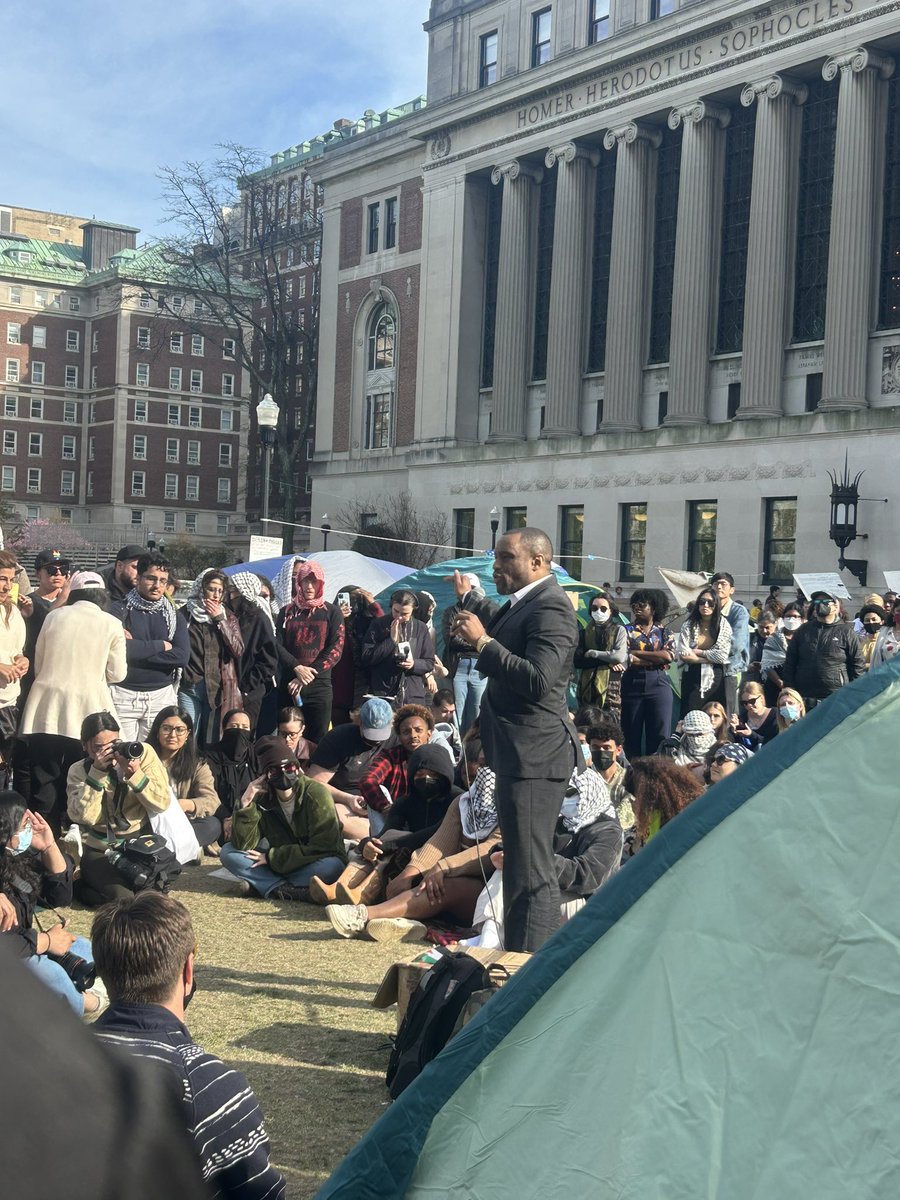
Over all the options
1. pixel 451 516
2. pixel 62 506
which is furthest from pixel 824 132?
pixel 62 506

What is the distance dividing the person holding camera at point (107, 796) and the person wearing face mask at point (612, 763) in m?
3.09

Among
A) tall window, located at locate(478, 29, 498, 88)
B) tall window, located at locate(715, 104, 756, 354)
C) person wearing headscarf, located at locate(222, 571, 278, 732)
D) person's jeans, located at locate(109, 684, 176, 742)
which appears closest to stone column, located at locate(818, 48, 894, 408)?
tall window, located at locate(715, 104, 756, 354)

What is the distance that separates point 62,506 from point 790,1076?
10252 centimetres

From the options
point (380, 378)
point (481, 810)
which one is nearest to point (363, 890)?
point (481, 810)

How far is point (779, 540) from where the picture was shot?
41281 mm

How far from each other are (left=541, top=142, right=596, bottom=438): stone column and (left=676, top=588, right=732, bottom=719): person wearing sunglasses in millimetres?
34422

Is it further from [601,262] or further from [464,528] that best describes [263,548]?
[601,262]

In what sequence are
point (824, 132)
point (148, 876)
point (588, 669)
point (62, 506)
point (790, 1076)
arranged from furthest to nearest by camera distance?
point (62, 506) → point (824, 132) → point (588, 669) → point (148, 876) → point (790, 1076)

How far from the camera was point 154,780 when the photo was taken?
9.16 meters

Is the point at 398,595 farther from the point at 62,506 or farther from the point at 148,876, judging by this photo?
the point at 62,506

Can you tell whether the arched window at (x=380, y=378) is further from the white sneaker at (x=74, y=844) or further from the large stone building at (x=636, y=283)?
the white sneaker at (x=74, y=844)

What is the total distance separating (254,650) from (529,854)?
6293 millimetres

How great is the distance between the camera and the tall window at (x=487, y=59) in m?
52.2

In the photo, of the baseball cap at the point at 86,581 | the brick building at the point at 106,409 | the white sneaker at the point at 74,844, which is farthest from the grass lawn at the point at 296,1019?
the brick building at the point at 106,409
